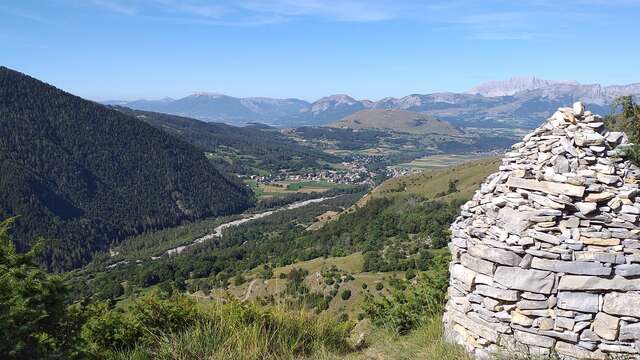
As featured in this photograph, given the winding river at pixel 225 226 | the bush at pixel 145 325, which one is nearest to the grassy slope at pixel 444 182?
the winding river at pixel 225 226

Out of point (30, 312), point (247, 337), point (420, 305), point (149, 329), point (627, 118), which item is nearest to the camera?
point (30, 312)

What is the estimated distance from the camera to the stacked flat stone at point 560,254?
665 cm

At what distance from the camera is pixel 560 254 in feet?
22.5

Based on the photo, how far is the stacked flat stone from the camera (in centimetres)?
665

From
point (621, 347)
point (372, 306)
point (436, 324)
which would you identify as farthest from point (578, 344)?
point (372, 306)

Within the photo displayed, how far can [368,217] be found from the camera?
110062 mm

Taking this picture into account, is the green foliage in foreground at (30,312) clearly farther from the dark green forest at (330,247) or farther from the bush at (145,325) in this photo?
the dark green forest at (330,247)

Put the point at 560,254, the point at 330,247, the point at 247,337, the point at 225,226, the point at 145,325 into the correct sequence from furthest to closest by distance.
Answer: the point at 225,226 → the point at 330,247 → the point at 145,325 → the point at 247,337 → the point at 560,254

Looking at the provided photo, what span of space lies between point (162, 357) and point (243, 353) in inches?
48.3

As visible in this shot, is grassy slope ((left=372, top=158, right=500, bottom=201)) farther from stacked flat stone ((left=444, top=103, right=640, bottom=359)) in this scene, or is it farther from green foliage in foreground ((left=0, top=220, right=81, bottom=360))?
green foliage in foreground ((left=0, top=220, right=81, bottom=360))

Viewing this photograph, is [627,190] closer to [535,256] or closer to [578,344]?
[535,256]

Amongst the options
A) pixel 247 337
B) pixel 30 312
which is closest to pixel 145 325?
pixel 30 312

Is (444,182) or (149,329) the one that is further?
(444,182)

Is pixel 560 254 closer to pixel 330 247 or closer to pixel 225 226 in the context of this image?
pixel 330 247
